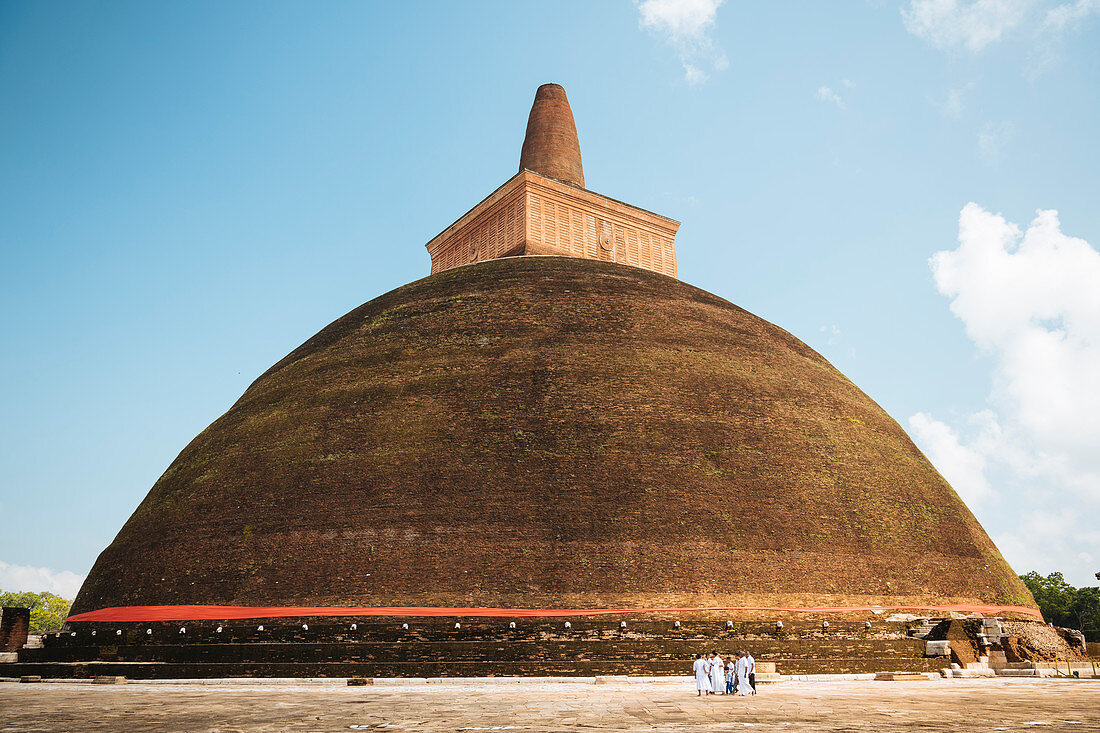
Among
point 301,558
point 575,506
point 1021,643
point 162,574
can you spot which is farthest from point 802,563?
point 162,574

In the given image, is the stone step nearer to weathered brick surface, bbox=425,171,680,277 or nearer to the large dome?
the large dome

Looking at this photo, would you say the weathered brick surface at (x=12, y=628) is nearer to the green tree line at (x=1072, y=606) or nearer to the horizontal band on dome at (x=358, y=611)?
the horizontal band on dome at (x=358, y=611)

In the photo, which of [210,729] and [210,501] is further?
Answer: [210,501]

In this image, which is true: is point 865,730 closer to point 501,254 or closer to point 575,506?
point 575,506

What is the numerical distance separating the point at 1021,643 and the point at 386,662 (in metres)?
12.7

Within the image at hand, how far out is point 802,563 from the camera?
14766 millimetres

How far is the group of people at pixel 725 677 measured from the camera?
1194cm

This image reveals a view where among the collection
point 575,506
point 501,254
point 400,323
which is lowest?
point 575,506

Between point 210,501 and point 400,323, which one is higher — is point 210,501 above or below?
below

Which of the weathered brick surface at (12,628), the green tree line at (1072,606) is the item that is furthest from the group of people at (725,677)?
the green tree line at (1072,606)

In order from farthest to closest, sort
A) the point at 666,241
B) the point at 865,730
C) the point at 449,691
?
the point at 666,241 → the point at 449,691 → the point at 865,730

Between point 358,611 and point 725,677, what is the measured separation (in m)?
6.17

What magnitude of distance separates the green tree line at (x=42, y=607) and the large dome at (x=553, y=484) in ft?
172

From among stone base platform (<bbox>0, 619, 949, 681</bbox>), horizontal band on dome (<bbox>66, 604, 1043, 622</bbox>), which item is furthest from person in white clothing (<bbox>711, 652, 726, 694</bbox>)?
horizontal band on dome (<bbox>66, 604, 1043, 622</bbox>)
